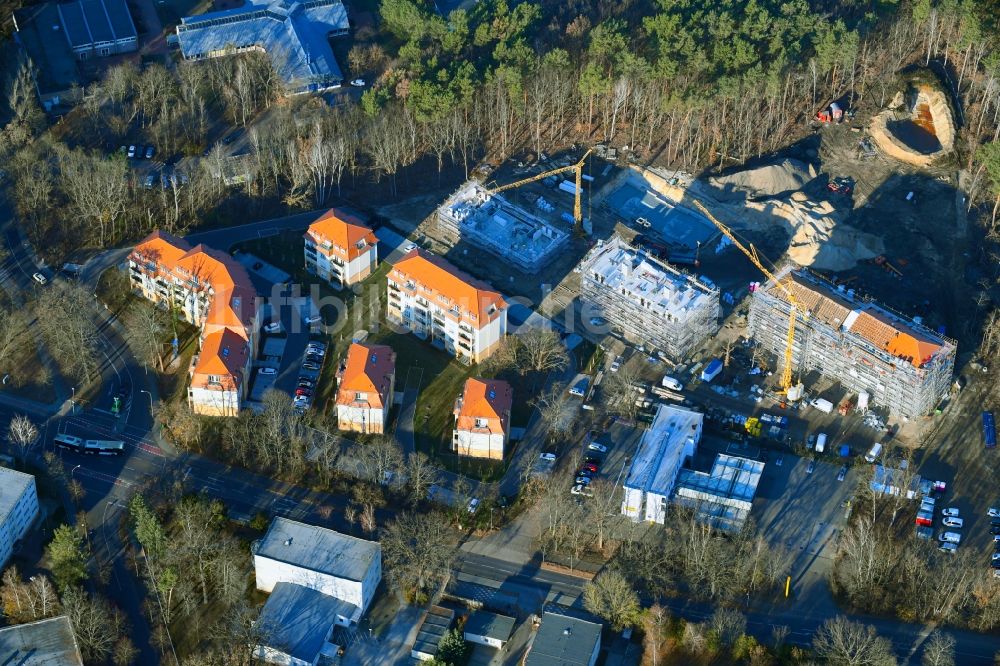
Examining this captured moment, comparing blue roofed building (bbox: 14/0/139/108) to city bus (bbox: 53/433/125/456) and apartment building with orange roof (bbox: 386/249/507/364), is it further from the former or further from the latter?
city bus (bbox: 53/433/125/456)

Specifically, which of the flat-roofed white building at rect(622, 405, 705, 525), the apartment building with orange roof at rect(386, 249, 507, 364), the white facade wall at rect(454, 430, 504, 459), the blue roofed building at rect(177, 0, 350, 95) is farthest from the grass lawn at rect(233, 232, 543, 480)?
the blue roofed building at rect(177, 0, 350, 95)

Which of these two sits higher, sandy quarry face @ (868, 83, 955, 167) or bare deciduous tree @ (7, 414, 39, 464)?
sandy quarry face @ (868, 83, 955, 167)

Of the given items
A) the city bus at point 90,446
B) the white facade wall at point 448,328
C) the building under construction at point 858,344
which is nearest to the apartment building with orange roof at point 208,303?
the city bus at point 90,446

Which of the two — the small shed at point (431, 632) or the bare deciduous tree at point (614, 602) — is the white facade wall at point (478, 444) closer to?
the small shed at point (431, 632)

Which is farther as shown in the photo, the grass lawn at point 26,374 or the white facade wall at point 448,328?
the white facade wall at point 448,328

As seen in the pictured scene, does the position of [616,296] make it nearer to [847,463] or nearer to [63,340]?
[847,463]

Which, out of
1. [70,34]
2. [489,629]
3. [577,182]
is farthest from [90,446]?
[70,34]

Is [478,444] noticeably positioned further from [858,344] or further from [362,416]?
[858,344]

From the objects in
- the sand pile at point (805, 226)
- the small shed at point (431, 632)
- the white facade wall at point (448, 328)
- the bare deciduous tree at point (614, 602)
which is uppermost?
the sand pile at point (805, 226)
